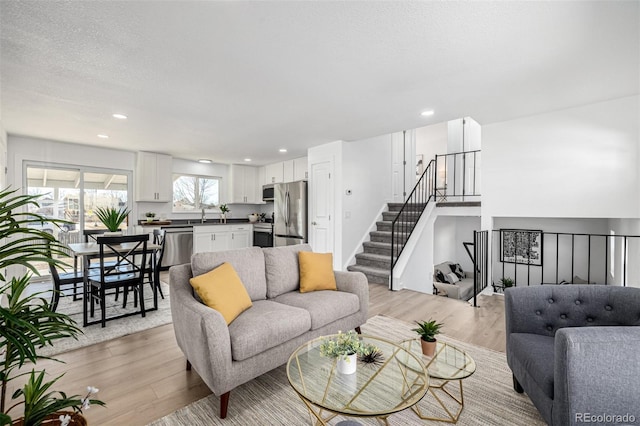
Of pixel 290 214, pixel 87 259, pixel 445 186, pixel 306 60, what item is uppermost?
pixel 306 60

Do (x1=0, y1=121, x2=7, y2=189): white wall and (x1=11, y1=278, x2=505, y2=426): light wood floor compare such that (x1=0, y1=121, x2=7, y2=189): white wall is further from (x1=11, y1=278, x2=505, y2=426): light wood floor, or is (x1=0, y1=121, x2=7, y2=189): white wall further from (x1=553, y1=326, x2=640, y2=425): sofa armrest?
(x1=553, y1=326, x2=640, y2=425): sofa armrest

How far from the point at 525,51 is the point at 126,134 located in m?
5.12

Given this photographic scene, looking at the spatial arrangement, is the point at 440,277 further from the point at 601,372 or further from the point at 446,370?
the point at 601,372

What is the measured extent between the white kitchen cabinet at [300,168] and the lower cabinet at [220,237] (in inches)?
70.8

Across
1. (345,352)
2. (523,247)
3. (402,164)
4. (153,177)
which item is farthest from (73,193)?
(523,247)

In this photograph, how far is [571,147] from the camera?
144 inches

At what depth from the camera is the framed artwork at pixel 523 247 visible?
5.48m

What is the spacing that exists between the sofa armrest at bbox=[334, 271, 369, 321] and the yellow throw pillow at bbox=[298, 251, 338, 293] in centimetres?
8

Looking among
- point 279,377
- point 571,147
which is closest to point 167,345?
point 279,377

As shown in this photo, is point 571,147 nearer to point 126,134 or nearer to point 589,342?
point 589,342

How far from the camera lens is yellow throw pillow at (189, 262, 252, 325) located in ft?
6.78

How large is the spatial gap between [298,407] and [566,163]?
13.7 ft

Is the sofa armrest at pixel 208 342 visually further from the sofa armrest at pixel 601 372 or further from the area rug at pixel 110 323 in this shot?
the sofa armrest at pixel 601 372

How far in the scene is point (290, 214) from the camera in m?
5.97
